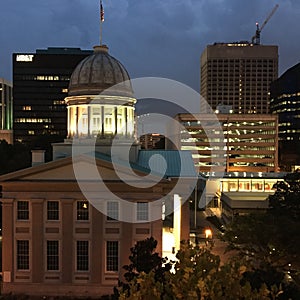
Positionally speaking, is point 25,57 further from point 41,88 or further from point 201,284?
point 201,284

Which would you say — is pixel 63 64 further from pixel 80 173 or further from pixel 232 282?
pixel 232 282

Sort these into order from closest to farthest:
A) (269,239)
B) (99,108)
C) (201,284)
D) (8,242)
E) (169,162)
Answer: (201,284) < (269,239) < (8,242) < (169,162) < (99,108)

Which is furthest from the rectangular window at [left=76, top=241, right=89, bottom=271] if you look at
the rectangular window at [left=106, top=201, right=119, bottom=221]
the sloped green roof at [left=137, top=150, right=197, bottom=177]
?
the sloped green roof at [left=137, top=150, right=197, bottom=177]

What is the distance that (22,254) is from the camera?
111ft

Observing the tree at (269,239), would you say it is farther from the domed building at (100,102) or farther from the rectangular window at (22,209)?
the domed building at (100,102)

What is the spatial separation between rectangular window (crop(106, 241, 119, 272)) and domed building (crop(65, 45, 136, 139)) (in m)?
12.4

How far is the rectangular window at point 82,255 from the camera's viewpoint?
33844 millimetres

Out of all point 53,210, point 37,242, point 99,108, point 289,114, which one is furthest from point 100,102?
point 289,114

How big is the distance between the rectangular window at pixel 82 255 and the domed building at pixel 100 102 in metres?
12.3

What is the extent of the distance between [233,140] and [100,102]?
97.2 meters

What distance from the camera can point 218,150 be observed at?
134875 mm

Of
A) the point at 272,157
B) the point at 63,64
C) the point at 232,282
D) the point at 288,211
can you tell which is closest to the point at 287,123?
the point at 272,157

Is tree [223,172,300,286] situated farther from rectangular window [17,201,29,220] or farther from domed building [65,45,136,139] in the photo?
domed building [65,45,136,139]

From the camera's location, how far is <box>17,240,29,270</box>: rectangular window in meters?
33.8
